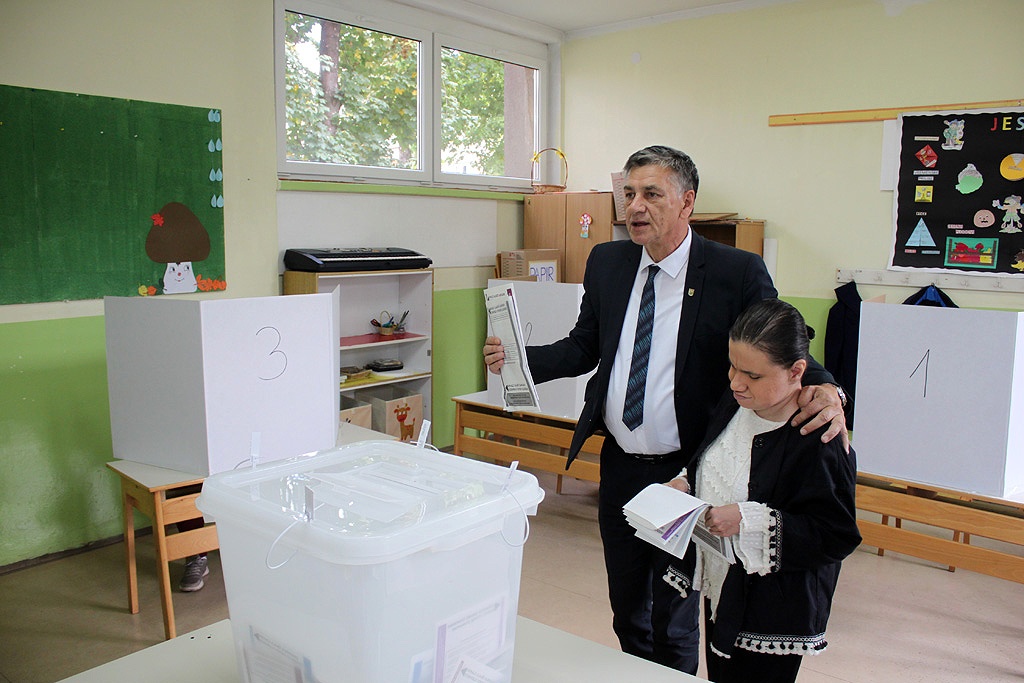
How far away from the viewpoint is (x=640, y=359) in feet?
6.66

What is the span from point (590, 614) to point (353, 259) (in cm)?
216

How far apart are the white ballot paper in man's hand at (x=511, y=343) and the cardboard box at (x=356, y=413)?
2.42m

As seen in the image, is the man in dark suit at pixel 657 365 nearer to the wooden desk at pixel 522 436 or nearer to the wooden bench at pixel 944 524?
the wooden bench at pixel 944 524

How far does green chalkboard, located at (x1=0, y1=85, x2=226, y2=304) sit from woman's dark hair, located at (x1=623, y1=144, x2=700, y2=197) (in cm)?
256

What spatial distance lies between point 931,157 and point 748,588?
3.52m

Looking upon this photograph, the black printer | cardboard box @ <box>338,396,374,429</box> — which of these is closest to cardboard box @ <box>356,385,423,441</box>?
cardboard box @ <box>338,396,374,429</box>

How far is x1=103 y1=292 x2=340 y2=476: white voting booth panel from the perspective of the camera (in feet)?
7.78

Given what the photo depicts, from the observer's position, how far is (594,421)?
2109 millimetres

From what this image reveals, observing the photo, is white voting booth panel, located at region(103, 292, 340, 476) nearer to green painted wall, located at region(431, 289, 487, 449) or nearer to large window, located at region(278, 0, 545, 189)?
large window, located at region(278, 0, 545, 189)

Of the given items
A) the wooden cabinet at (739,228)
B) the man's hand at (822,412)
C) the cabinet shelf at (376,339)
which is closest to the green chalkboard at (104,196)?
the cabinet shelf at (376,339)

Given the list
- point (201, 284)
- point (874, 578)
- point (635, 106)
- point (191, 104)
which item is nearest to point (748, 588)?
point (874, 578)

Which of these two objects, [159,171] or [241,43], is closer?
[159,171]

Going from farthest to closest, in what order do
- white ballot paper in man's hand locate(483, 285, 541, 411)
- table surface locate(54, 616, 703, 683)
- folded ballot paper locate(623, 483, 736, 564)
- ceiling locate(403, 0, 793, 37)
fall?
ceiling locate(403, 0, 793, 37), white ballot paper in man's hand locate(483, 285, 541, 411), folded ballot paper locate(623, 483, 736, 564), table surface locate(54, 616, 703, 683)

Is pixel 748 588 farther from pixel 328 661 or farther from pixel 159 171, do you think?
pixel 159 171
